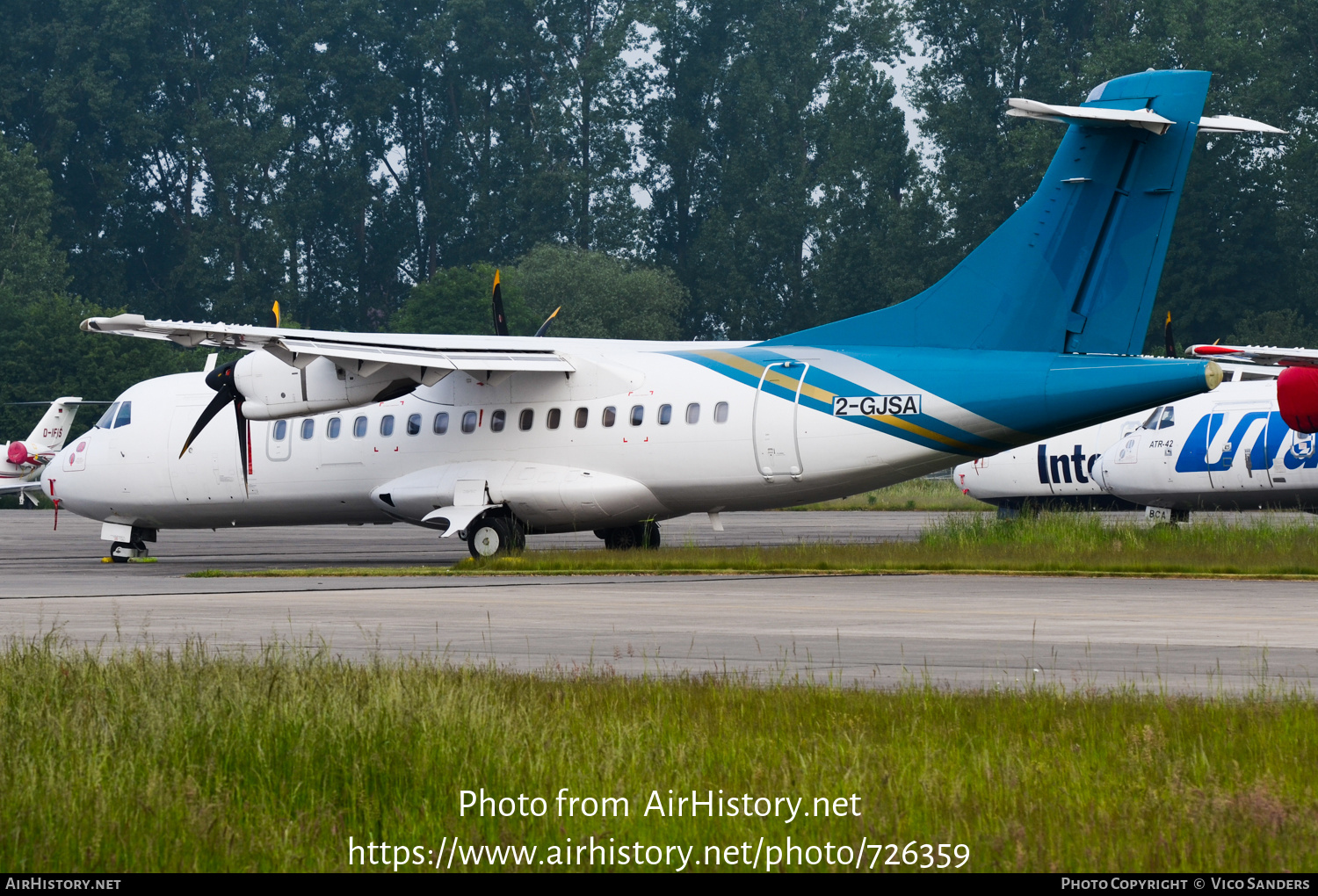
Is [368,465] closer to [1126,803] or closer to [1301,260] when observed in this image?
[1126,803]

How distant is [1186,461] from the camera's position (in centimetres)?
3303

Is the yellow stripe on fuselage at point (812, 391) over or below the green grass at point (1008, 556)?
over

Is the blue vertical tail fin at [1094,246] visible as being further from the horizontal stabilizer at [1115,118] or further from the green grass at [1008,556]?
the green grass at [1008,556]

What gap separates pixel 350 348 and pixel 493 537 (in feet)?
12.3

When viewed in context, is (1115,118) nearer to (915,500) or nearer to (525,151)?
(915,500)

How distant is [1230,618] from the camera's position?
615 inches

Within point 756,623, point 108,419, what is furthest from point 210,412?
point 756,623

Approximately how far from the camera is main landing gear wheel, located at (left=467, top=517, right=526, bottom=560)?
1046 inches

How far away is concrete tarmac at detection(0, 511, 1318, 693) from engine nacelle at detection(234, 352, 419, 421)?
330 centimetres

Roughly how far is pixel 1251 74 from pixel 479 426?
221ft

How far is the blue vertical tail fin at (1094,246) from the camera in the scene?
23828 mm

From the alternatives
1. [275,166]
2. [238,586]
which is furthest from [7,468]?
[275,166]

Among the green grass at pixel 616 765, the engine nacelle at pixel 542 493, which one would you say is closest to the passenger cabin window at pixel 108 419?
the engine nacelle at pixel 542 493

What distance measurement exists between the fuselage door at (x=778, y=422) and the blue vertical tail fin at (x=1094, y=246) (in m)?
2.35
